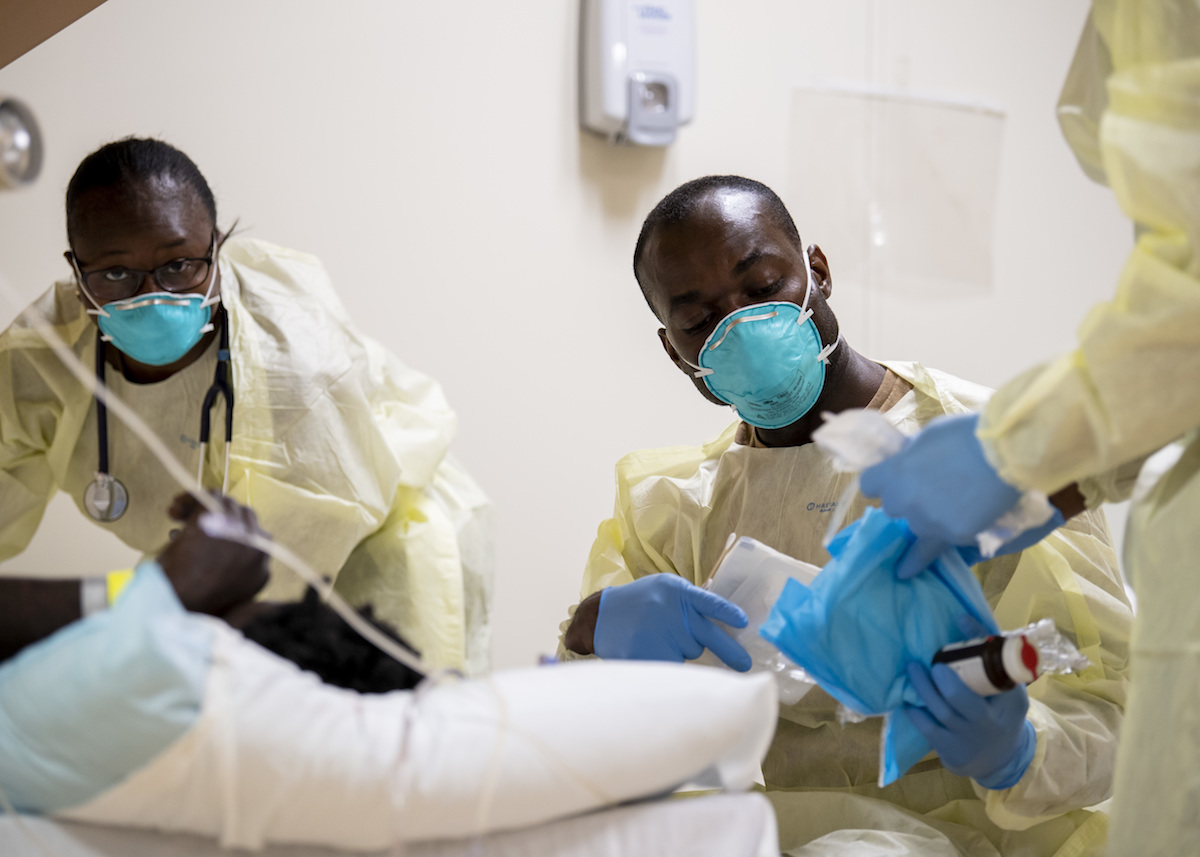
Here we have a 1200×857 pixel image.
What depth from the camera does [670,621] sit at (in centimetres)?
124

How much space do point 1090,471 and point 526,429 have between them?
1.51 m

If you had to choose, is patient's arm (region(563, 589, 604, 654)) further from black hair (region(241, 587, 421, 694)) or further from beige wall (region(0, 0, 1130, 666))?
beige wall (region(0, 0, 1130, 666))

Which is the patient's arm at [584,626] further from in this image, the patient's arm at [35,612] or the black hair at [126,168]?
the black hair at [126,168]

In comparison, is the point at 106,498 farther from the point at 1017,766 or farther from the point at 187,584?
the point at 1017,766

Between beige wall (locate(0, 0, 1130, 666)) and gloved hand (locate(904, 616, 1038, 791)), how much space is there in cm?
131

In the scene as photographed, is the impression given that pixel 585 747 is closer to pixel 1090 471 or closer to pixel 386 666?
pixel 386 666

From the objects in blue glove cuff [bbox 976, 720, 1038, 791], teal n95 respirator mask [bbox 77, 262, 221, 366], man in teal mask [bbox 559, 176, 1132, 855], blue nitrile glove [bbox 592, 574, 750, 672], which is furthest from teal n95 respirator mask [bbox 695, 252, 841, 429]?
teal n95 respirator mask [bbox 77, 262, 221, 366]

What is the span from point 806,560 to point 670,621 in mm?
223

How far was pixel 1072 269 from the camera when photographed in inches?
108

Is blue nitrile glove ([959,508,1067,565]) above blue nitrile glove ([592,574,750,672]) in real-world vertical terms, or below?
above

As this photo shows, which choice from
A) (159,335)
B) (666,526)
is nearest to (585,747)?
(666,526)

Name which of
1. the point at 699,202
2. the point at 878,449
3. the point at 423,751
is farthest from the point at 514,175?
the point at 423,751

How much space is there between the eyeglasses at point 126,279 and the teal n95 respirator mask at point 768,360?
77 cm

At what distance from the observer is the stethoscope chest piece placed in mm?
1532
